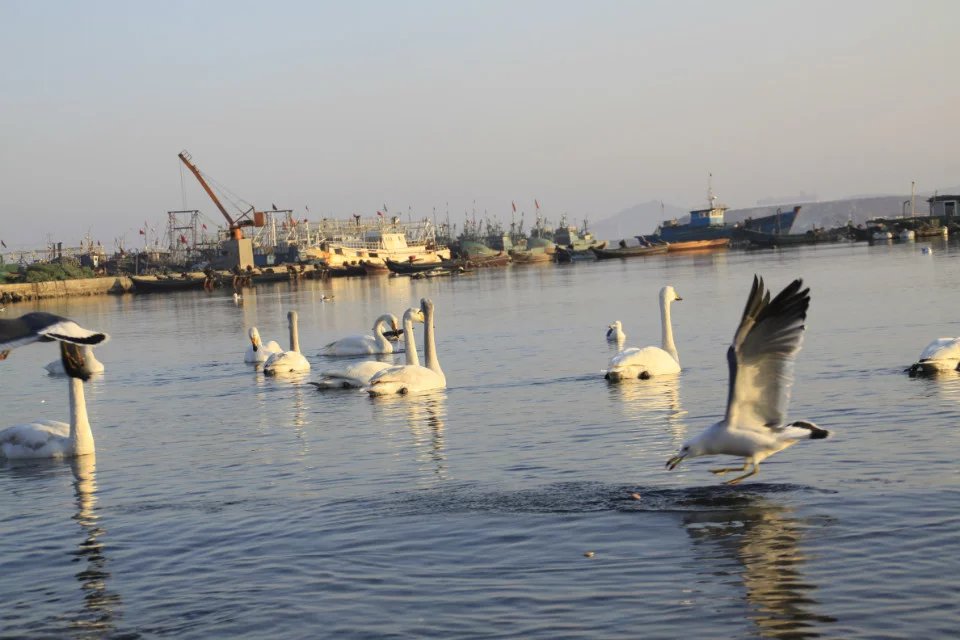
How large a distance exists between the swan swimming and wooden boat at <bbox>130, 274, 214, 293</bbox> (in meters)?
98.6

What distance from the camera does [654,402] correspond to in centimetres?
1872

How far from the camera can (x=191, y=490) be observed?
1382 cm

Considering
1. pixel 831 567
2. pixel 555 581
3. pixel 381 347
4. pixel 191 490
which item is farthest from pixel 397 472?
pixel 381 347

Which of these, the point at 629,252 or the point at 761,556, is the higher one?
the point at 629,252

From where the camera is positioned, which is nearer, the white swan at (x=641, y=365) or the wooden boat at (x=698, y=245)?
the white swan at (x=641, y=365)

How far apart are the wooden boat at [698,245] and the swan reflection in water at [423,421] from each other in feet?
423

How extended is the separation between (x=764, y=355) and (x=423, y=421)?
28.0 ft

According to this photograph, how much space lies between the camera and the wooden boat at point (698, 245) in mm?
148125

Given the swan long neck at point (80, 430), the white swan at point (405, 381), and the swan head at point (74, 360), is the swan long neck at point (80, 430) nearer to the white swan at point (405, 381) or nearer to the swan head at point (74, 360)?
the swan head at point (74, 360)

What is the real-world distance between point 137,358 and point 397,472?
21384 mm

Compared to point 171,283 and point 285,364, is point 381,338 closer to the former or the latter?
point 285,364

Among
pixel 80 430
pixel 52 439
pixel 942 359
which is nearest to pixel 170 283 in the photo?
pixel 52 439

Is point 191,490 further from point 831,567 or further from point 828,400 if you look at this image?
point 828,400

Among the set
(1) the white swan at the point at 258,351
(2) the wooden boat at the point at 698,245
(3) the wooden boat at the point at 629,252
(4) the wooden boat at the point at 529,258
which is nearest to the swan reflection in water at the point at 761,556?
(1) the white swan at the point at 258,351
